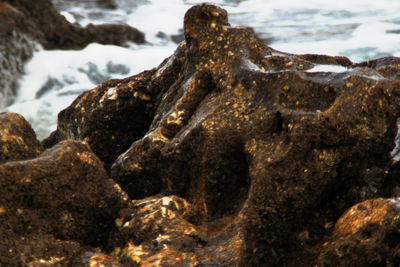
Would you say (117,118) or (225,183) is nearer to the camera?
(225,183)

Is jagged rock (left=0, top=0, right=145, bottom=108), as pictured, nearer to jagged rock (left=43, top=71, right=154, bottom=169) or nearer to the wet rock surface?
jagged rock (left=43, top=71, right=154, bottom=169)

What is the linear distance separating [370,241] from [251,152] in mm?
844

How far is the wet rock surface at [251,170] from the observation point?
2.76 meters

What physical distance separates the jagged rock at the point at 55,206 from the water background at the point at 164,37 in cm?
653

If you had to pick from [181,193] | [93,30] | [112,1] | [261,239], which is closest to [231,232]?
[261,239]

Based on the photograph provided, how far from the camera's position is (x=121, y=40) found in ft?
40.6

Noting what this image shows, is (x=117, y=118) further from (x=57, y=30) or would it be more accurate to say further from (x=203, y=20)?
(x=57, y=30)

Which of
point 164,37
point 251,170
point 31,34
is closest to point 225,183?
point 251,170

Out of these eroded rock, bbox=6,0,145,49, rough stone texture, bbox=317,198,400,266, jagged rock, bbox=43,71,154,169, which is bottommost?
rough stone texture, bbox=317,198,400,266

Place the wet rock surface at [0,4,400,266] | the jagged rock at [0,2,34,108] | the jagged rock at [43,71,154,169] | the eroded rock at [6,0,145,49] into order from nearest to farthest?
the wet rock surface at [0,4,400,266] → the jagged rock at [43,71,154,169] → the jagged rock at [0,2,34,108] → the eroded rock at [6,0,145,49]

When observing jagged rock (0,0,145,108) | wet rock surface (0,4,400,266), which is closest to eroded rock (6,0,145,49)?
jagged rock (0,0,145,108)

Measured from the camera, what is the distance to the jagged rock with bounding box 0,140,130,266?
104 inches

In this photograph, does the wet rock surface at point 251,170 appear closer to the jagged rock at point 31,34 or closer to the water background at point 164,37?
the water background at point 164,37

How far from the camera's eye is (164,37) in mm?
14094
